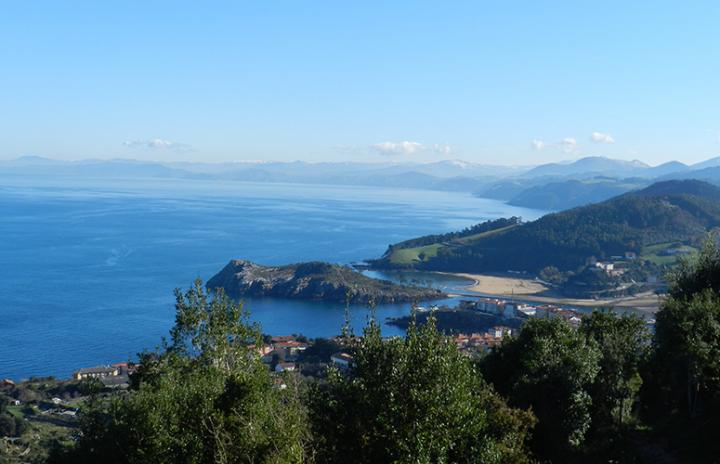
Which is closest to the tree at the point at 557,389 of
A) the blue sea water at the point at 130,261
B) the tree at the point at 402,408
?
the tree at the point at 402,408

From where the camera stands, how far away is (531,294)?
79750mm

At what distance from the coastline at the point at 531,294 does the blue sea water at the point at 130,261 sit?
6.33 m

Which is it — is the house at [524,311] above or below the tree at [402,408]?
below

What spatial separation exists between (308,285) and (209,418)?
6702 centimetres

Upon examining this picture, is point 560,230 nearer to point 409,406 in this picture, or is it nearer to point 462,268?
point 462,268

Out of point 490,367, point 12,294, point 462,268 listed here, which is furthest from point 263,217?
point 490,367

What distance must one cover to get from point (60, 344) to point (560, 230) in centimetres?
8563

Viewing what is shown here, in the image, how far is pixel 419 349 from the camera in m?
8.03

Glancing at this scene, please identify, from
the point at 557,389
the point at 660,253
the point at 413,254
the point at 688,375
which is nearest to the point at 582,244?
the point at 660,253

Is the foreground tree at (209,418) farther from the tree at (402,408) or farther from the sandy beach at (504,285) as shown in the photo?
the sandy beach at (504,285)

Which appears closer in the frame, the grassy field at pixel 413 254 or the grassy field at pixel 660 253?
the grassy field at pixel 660 253

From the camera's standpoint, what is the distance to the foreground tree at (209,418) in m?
7.94

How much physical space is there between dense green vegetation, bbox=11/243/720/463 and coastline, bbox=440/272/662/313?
54154 mm

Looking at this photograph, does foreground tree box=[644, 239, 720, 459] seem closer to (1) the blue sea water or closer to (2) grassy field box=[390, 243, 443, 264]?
(1) the blue sea water
